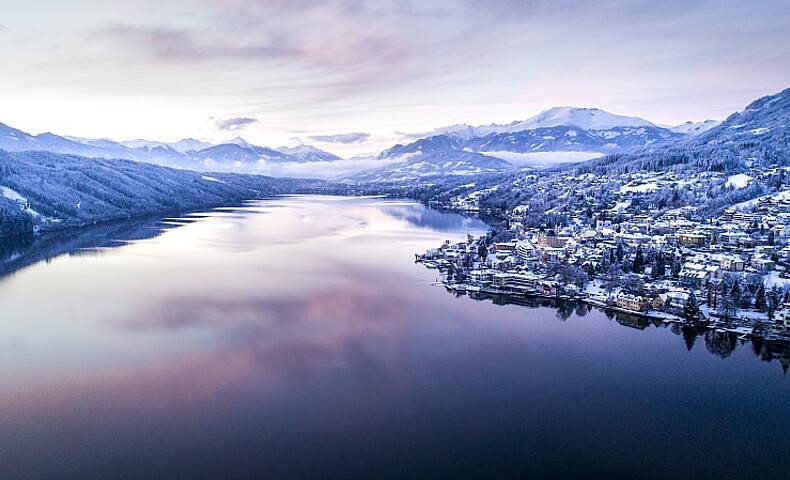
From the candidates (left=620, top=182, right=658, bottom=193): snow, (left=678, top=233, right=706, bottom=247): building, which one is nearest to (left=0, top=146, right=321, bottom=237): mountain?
(left=678, top=233, right=706, bottom=247): building

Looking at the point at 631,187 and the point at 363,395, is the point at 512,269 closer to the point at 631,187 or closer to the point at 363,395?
the point at 363,395

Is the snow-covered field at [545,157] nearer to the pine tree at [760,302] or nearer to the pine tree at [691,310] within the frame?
the pine tree at [760,302]

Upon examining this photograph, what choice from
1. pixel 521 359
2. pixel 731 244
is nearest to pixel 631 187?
pixel 731 244

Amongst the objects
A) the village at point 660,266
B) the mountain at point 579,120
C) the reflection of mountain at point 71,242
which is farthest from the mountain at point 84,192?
the mountain at point 579,120

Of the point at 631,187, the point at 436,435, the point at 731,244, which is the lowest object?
the point at 436,435

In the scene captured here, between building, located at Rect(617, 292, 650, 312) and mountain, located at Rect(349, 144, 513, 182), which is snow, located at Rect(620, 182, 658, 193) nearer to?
building, located at Rect(617, 292, 650, 312)

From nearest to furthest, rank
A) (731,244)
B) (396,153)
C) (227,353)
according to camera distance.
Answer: (227,353)
(731,244)
(396,153)

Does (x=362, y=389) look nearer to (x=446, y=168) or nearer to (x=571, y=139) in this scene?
(x=446, y=168)
